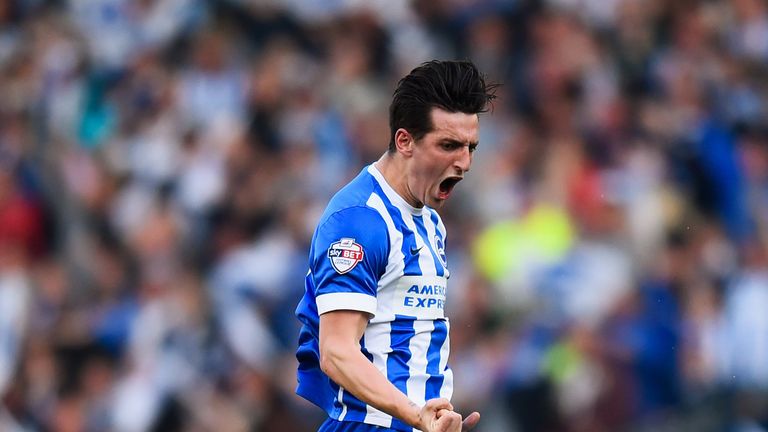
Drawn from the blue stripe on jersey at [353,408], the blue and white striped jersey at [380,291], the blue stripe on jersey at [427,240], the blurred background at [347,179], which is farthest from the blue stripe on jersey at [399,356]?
the blurred background at [347,179]

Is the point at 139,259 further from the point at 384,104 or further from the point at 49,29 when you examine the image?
the point at 49,29

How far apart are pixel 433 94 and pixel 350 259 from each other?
657 mm

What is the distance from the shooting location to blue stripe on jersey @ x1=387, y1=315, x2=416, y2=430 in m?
4.51

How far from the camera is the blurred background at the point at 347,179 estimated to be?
899 cm

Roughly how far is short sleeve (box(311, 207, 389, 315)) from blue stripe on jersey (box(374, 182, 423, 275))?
0.09 meters

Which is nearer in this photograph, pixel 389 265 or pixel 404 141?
pixel 389 265

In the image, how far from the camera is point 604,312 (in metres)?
9.13

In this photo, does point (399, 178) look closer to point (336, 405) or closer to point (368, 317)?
point (368, 317)

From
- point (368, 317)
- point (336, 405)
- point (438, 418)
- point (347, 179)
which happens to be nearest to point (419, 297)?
point (368, 317)

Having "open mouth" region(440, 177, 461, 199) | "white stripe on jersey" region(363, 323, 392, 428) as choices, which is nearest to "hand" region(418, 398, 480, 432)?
"white stripe on jersey" region(363, 323, 392, 428)

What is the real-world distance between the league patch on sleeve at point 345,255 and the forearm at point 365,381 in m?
0.26

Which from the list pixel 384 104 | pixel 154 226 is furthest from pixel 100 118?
pixel 384 104

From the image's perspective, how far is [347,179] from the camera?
10.6m

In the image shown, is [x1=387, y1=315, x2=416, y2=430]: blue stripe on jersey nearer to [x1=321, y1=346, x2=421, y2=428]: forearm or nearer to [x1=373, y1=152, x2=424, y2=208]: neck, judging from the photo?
[x1=321, y1=346, x2=421, y2=428]: forearm
